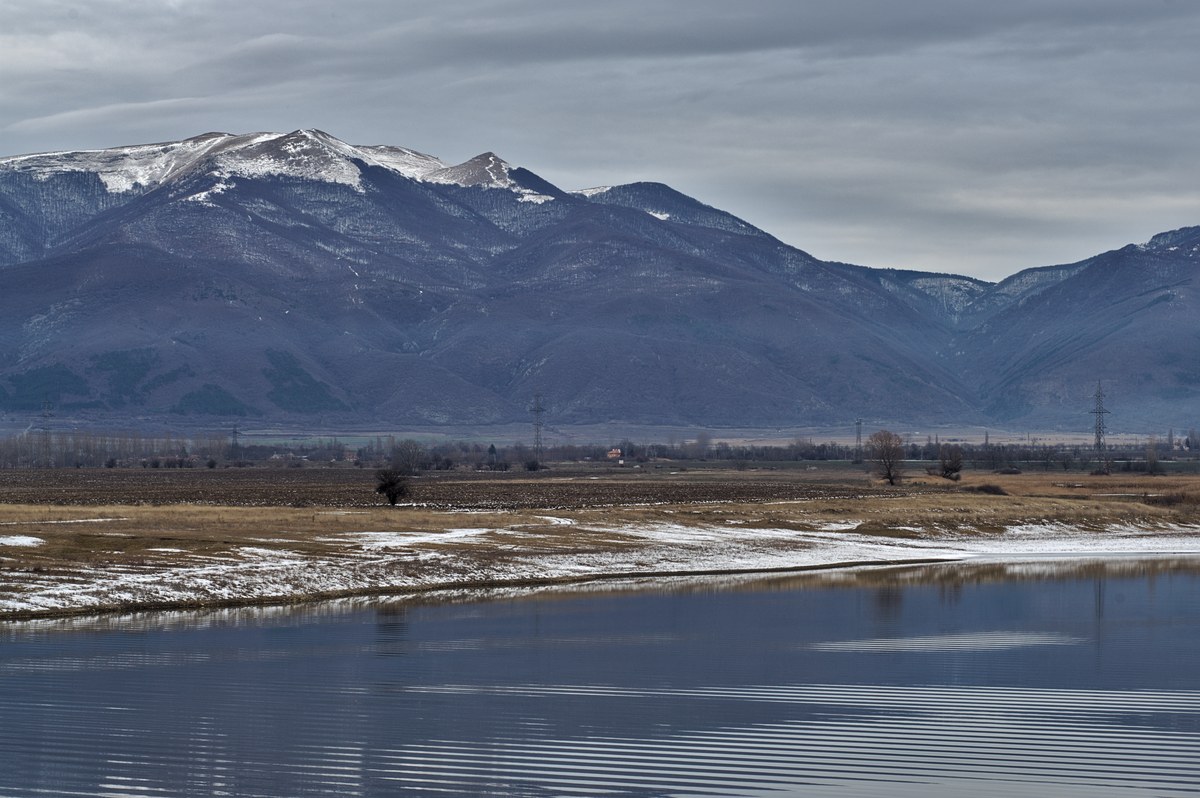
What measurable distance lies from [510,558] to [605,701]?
1090 inches

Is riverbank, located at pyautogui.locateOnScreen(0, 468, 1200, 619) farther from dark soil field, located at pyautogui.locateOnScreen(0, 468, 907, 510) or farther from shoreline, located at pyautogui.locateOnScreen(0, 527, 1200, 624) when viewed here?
dark soil field, located at pyautogui.locateOnScreen(0, 468, 907, 510)

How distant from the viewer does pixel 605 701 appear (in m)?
27.8

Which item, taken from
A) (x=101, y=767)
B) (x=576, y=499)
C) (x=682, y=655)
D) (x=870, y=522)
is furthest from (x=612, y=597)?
(x=576, y=499)

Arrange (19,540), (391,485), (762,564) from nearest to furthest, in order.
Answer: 1. (19,540)
2. (762,564)
3. (391,485)

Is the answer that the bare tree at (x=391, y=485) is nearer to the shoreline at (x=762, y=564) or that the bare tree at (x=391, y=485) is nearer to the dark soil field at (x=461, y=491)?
the dark soil field at (x=461, y=491)

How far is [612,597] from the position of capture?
4722 cm

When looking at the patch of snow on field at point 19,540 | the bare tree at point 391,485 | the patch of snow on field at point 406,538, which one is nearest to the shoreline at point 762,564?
the patch of snow on field at point 406,538

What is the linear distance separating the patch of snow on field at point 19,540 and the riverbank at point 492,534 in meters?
0.06

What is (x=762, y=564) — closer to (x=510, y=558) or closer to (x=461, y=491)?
(x=510, y=558)

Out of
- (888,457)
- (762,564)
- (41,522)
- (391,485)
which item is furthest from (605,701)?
(888,457)

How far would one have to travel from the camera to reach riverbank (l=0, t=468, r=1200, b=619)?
45.0 metres

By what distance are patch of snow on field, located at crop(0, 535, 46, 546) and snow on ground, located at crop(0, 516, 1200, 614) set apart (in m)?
0.12

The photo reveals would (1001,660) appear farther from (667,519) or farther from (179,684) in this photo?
(667,519)

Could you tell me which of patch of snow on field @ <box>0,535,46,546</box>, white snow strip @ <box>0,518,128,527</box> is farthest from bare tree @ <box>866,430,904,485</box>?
patch of snow on field @ <box>0,535,46,546</box>
